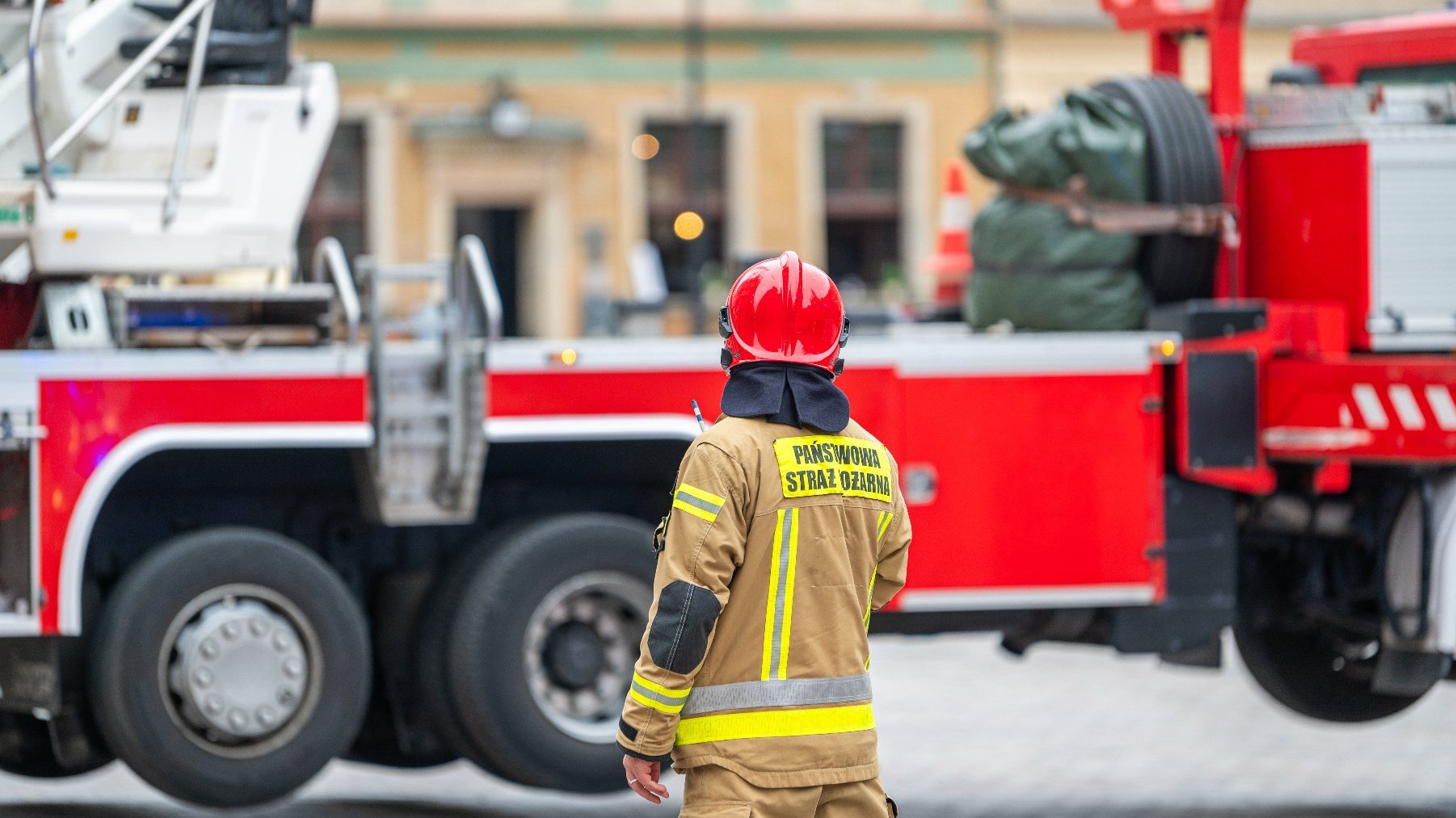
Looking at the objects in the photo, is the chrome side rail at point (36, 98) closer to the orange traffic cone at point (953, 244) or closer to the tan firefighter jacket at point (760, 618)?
the tan firefighter jacket at point (760, 618)

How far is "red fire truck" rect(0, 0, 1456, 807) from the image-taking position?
7.45 m

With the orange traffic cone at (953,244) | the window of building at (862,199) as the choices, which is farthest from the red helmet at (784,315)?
the window of building at (862,199)

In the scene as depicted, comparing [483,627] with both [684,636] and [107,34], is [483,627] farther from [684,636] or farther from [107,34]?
[684,636]

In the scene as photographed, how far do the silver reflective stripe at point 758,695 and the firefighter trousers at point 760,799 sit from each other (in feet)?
0.38

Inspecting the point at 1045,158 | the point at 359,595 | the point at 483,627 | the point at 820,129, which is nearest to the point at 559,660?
Result: the point at 483,627

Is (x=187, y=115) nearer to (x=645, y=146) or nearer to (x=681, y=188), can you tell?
(x=645, y=146)

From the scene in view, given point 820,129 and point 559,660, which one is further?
point 820,129

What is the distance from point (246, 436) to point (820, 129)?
28878 mm

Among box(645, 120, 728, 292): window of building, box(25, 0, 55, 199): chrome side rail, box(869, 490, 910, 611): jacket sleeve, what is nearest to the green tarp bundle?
box(25, 0, 55, 199): chrome side rail

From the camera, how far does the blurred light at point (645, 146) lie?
3500 centimetres

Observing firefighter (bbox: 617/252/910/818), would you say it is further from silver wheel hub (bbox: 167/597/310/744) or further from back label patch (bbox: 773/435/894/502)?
silver wheel hub (bbox: 167/597/310/744)

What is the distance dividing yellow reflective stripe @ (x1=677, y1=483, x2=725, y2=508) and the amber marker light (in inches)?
1206

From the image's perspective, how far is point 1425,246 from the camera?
8.21 meters

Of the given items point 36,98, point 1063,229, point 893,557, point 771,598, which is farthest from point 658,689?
point 1063,229
